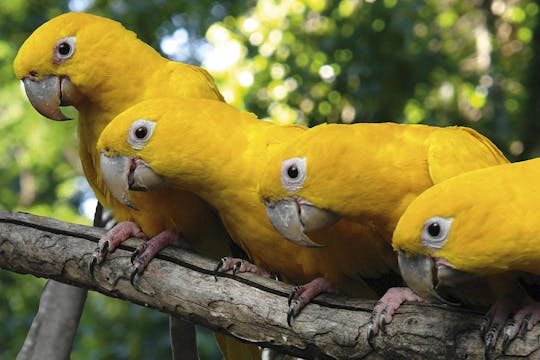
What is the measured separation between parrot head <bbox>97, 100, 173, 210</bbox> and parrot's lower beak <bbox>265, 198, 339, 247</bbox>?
0.45 m

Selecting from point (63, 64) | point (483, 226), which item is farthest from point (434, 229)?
point (63, 64)

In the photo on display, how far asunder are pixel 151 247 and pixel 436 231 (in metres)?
1.20

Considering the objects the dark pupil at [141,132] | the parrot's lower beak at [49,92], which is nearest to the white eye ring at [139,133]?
the dark pupil at [141,132]

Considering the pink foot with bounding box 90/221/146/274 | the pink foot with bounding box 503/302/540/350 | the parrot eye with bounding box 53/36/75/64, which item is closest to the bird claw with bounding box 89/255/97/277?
the pink foot with bounding box 90/221/146/274

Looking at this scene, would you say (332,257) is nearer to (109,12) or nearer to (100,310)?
(100,310)

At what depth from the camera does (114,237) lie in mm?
2775

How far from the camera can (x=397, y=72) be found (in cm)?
511

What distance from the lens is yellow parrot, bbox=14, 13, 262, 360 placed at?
2811mm

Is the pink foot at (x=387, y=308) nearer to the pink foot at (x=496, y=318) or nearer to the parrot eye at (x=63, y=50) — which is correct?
the pink foot at (x=496, y=318)

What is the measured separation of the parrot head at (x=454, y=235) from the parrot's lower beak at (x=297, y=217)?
35cm

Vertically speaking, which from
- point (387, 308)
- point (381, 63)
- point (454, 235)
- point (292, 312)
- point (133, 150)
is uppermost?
point (454, 235)

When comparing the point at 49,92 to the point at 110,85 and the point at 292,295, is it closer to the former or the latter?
Answer: the point at 110,85

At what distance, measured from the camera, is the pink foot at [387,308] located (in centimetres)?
218

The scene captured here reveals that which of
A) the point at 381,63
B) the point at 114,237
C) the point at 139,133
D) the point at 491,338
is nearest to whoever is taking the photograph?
the point at 491,338
